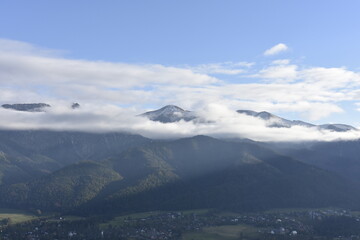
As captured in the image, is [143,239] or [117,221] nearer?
[143,239]

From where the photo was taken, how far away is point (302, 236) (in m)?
159

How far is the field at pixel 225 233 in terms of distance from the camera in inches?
6152

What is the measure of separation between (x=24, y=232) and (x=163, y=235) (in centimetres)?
4876

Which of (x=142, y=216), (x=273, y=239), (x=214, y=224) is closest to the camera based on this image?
(x=273, y=239)

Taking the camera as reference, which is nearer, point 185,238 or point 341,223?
point 185,238

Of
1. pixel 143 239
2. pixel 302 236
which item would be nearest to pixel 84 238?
pixel 143 239

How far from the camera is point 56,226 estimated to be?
172 metres

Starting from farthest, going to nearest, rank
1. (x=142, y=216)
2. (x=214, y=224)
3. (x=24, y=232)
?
1. (x=142, y=216)
2. (x=214, y=224)
3. (x=24, y=232)

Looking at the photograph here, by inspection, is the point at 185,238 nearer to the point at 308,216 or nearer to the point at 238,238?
the point at 238,238

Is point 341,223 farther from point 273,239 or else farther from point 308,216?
point 273,239

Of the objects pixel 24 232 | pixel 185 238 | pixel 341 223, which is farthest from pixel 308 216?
pixel 24 232

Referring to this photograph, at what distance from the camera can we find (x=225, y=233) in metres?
163

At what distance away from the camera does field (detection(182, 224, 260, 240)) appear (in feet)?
513

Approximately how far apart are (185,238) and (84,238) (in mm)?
32872
